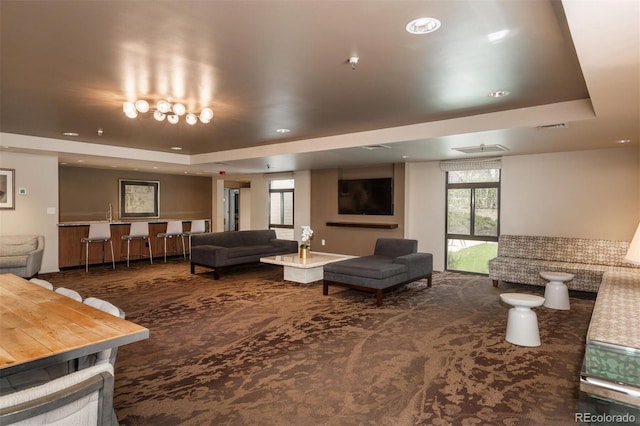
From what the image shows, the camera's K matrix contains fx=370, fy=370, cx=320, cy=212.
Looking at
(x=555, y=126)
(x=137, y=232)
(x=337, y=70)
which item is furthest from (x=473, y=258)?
(x=137, y=232)

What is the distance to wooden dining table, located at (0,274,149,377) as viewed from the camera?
1478 millimetres

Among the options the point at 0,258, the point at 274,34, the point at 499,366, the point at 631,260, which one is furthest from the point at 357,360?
the point at 0,258

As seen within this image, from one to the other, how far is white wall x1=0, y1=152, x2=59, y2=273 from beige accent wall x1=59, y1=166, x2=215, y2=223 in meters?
2.27

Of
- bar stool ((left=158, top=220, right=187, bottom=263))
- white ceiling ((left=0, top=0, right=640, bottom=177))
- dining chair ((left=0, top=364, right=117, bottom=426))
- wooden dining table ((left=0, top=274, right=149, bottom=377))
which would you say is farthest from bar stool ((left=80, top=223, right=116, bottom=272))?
dining chair ((left=0, top=364, right=117, bottom=426))

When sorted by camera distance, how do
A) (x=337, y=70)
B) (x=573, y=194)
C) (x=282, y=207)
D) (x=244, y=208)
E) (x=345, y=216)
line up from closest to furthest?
1. (x=337, y=70)
2. (x=573, y=194)
3. (x=345, y=216)
4. (x=282, y=207)
5. (x=244, y=208)

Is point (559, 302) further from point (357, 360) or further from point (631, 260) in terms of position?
point (357, 360)

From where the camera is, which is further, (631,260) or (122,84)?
(122,84)

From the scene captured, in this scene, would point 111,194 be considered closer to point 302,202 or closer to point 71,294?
point 302,202

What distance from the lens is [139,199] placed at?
10.2 m

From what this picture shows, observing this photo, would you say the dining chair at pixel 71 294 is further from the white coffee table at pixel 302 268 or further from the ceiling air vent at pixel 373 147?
the ceiling air vent at pixel 373 147

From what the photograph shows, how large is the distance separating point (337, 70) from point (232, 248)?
4.79m

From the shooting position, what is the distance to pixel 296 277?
631 cm

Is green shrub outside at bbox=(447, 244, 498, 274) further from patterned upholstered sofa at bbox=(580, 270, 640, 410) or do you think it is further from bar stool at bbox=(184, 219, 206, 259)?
bar stool at bbox=(184, 219, 206, 259)

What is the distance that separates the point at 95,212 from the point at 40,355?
9.26 metres
